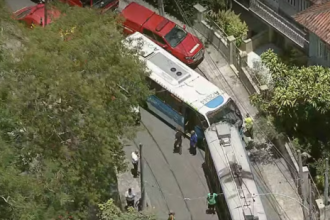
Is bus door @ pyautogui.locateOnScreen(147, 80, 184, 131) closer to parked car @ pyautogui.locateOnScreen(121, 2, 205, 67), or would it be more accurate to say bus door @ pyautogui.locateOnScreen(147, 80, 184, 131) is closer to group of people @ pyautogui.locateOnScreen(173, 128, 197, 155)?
group of people @ pyautogui.locateOnScreen(173, 128, 197, 155)

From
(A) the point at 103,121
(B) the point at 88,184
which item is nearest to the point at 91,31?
(A) the point at 103,121

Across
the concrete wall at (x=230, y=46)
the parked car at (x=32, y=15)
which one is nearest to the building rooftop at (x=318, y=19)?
the concrete wall at (x=230, y=46)

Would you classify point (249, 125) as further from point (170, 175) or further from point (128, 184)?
point (128, 184)

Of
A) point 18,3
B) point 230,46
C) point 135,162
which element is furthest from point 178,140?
point 18,3

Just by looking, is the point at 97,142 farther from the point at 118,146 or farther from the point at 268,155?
the point at 268,155

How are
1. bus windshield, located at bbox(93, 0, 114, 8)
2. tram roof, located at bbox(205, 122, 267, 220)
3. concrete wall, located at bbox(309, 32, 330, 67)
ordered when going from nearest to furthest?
tram roof, located at bbox(205, 122, 267, 220)
concrete wall, located at bbox(309, 32, 330, 67)
bus windshield, located at bbox(93, 0, 114, 8)

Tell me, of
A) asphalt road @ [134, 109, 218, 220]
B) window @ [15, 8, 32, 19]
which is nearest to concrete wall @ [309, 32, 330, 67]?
asphalt road @ [134, 109, 218, 220]

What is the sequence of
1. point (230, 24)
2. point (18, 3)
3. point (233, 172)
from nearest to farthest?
point (233, 172)
point (230, 24)
point (18, 3)
